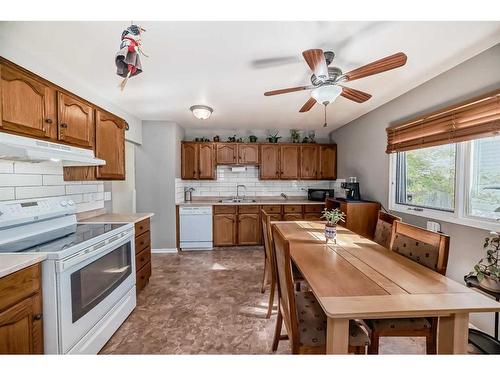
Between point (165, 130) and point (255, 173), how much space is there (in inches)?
76.2

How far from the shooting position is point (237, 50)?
68.7 inches

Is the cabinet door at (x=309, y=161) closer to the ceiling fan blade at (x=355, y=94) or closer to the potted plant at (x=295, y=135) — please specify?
the potted plant at (x=295, y=135)

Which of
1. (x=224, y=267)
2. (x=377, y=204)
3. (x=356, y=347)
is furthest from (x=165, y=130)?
(x=356, y=347)

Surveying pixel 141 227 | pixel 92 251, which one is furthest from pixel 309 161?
pixel 92 251

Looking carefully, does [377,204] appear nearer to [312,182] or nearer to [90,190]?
[312,182]

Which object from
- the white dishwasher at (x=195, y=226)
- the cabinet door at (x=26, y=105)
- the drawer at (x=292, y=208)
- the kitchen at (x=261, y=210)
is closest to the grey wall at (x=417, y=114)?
the kitchen at (x=261, y=210)

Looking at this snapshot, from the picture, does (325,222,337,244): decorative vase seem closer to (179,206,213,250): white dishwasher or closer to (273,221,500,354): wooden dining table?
(273,221,500,354): wooden dining table

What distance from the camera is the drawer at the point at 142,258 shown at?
2.47 metres

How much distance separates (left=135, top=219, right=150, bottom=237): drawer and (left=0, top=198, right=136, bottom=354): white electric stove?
13.8 inches

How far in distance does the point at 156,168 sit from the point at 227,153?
4.40 feet

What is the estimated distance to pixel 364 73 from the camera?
1565 mm

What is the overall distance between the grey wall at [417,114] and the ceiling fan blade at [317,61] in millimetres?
1320

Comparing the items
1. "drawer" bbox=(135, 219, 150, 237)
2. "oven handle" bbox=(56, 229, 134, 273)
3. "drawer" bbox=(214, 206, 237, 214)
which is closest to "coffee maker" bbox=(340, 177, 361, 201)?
"drawer" bbox=(214, 206, 237, 214)

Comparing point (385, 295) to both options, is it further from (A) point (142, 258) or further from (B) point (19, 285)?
(A) point (142, 258)
